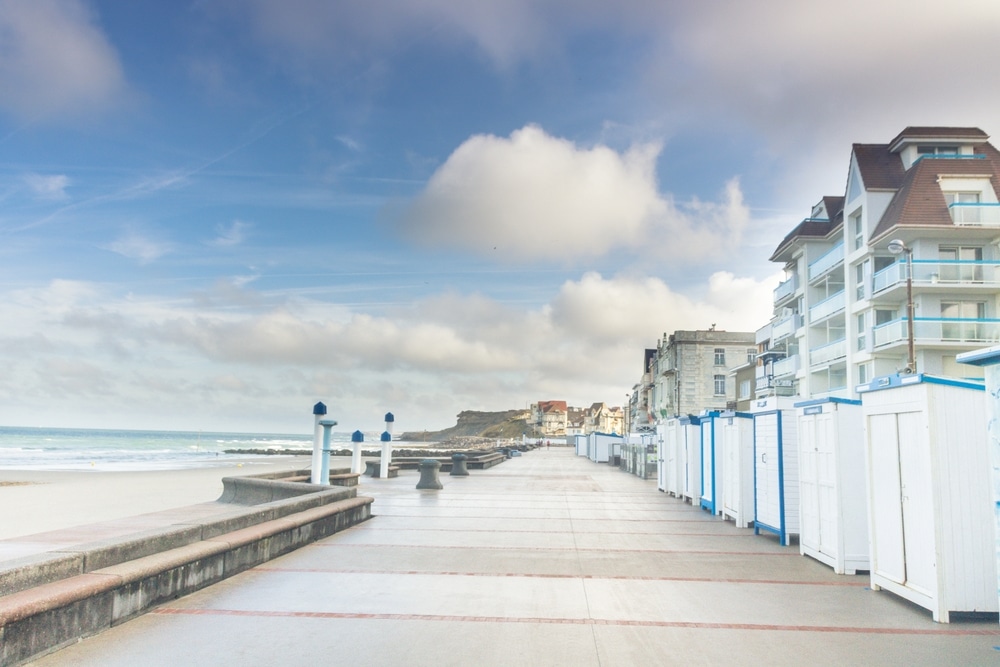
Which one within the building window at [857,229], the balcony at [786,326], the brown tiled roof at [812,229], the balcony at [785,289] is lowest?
the balcony at [786,326]

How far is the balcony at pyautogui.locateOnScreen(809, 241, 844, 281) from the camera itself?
124 ft

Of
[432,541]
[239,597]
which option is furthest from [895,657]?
[432,541]

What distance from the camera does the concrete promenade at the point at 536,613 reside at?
5.39 m

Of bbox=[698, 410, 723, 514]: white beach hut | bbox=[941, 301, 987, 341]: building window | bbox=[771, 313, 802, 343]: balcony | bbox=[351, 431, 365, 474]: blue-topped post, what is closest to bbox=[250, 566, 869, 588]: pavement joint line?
bbox=[698, 410, 723, 514]: white beach hut

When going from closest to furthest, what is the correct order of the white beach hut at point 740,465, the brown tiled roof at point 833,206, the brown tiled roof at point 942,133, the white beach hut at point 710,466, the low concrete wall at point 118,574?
the low concrete wall at point 118,574 → the white beach hut at point 740,465 → the white beach hut at point 710,466 → the brown tiled roof at point 942,133 → the brown tiled roof at point 833,206

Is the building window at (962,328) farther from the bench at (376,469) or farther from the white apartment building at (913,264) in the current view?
the bench at (376,469)

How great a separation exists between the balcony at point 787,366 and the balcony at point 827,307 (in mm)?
2547

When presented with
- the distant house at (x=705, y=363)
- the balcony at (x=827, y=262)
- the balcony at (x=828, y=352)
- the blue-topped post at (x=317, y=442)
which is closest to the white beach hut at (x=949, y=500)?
the blue-topped post at (x=317, y=442)

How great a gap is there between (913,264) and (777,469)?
24282 millimetres

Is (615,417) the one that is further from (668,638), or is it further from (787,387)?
(668,638)

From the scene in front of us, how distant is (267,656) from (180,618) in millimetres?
1402

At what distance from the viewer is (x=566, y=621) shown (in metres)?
6.36

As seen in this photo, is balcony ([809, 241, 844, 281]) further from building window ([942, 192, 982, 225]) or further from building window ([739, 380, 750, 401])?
building window ([739, 380, 750, 401])

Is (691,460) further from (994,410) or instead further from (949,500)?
(994,410)
